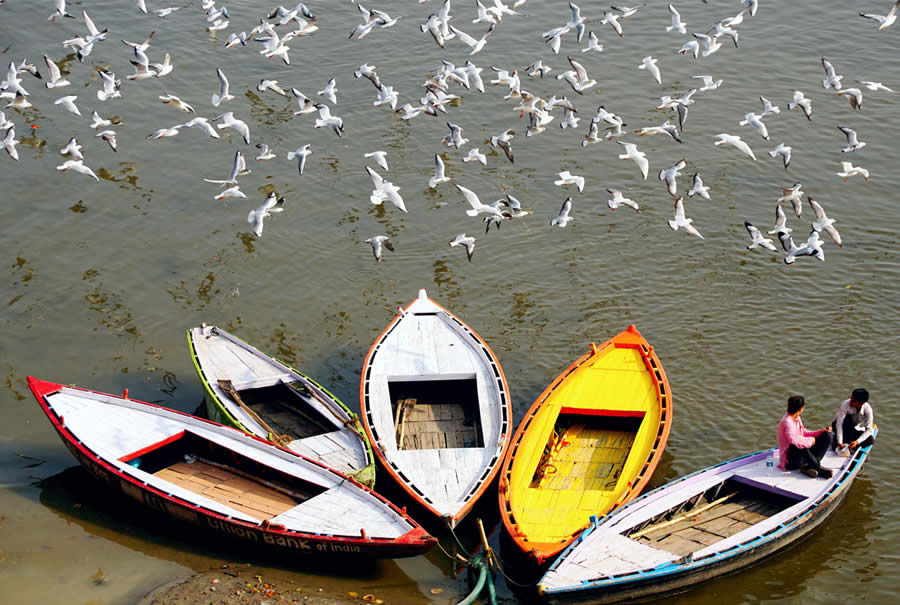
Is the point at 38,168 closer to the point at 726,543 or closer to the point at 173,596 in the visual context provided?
the point at 173,596

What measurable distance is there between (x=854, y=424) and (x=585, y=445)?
206 inches

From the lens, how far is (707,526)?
1828 cm

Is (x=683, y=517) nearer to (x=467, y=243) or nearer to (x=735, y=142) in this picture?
(x=467, y=243)

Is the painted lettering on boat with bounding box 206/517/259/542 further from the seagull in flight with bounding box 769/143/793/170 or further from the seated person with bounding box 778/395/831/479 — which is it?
the seagull in flight with bounding box 769/143/793/170

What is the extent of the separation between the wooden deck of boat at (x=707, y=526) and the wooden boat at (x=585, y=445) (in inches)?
37.2

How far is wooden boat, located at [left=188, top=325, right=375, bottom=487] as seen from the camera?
20.1 metres

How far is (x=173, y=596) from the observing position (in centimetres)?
1669

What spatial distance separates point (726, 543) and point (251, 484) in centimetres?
899

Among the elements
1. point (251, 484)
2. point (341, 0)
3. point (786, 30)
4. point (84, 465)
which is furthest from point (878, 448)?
point (341, 0)

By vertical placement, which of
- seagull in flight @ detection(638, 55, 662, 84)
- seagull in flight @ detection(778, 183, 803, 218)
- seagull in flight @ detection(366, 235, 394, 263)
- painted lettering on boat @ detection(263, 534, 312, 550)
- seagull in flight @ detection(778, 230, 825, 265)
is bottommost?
painted lettering on boat @ detection(263, 534, 312, 550)

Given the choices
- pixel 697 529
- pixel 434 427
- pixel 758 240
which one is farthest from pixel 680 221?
pixel 697 529

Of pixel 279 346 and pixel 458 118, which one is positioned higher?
pixel 458 118

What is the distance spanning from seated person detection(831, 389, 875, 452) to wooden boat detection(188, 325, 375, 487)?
8.98 metres

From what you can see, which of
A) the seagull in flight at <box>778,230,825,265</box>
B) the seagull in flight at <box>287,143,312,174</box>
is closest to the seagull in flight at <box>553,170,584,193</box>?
the seagull in flight at <box>778,230,825,265</box>
